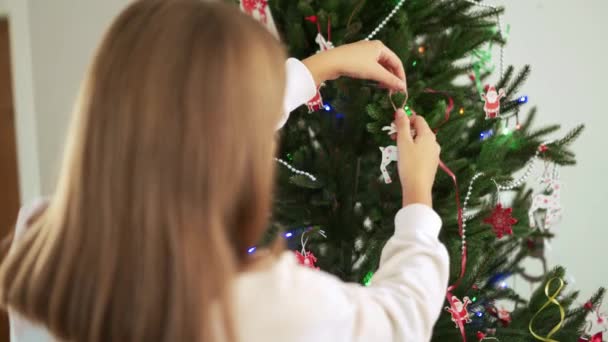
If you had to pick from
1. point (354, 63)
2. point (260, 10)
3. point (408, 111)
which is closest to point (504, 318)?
point (408, 111)

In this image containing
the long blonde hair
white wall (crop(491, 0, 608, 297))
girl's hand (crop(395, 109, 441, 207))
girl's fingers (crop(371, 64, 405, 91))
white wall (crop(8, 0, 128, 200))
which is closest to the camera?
the long blonde hair

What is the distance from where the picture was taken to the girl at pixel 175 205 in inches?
19.5

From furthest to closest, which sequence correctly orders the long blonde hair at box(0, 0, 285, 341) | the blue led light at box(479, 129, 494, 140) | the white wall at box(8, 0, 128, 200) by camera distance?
the white wall at box(8, 0, 128, 200)
the blue led light at box(479, 129, 494, 140)
the long blonde hair at box(0, 0, 285, 341)

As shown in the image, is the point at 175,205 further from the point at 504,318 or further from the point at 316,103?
the point at 504,318

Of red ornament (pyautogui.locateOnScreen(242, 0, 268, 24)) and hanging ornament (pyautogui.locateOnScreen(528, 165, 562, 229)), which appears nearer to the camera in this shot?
red ornament (pyautogui.locateOnScreen(242, 0, 268, 24))

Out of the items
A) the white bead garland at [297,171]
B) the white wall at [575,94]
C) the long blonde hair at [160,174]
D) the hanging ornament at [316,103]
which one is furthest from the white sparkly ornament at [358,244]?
the white wall at [575,94]

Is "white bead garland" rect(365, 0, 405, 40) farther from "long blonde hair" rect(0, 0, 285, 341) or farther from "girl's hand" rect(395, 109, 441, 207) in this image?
"long blonde hair" rect(0, 0, 285, 341)

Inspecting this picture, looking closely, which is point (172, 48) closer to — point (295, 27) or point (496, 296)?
point (295, 27)

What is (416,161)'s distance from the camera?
71 cm

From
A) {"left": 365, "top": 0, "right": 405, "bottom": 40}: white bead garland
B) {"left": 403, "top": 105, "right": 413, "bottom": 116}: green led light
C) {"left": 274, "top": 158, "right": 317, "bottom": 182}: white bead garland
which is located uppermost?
{"left": 365, "top": 0, "right": 405, "bottom": 40}: white bead garland

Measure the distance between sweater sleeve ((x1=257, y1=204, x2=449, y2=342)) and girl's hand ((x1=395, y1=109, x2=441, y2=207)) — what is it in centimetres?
3

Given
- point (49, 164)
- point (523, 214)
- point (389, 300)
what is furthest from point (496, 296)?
point (49, 164)

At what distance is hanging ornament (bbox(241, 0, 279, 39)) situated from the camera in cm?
88

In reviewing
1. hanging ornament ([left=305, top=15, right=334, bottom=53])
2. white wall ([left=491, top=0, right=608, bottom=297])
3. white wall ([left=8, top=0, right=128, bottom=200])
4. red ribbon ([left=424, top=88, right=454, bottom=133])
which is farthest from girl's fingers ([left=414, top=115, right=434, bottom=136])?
white wall ([left=8, top=0, right=128, bottom=200])
